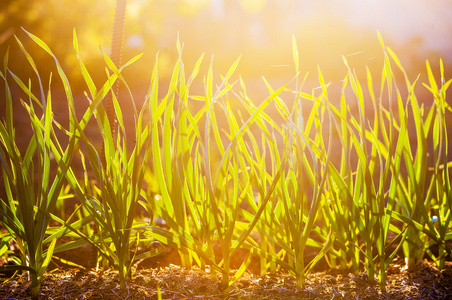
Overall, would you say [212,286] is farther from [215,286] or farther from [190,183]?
[190,183]

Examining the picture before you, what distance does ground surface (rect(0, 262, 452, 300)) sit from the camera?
2.97 ft

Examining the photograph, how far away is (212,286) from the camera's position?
0.95 metres

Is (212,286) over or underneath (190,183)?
underneath

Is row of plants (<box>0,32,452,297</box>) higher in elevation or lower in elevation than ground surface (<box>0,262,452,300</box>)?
higher

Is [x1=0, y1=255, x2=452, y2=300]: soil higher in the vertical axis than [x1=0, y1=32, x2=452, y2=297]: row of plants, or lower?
lower

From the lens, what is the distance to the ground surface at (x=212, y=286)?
0.90 meters

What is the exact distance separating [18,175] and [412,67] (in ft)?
20.4

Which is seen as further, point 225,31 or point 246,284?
point 225,31

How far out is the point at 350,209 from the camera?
917 mm

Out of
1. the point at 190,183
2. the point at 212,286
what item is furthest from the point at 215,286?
the point at 190,183

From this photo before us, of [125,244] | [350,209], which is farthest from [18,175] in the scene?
[350,209]

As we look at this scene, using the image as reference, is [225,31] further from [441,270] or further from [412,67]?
[441,270]

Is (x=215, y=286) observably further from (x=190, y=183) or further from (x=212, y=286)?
(x=190, y=183)

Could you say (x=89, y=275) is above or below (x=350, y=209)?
below
